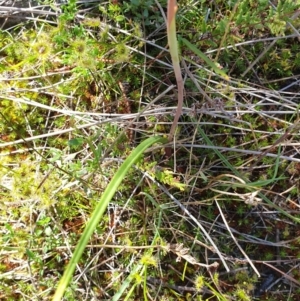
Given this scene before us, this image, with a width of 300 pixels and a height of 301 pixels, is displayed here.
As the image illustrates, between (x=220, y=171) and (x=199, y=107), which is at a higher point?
(x=199, y=107)

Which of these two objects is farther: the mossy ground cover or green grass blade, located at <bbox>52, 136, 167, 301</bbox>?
the mossy ground cover

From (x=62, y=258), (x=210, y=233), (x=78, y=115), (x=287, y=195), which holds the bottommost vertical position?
(x=62, y=258)

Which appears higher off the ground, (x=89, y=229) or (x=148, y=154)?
(x=89, y=229)

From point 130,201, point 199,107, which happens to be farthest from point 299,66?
point 130,201

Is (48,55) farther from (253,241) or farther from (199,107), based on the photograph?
(253,241)

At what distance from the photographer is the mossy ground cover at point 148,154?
1668 mm

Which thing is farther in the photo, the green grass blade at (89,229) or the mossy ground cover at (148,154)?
the mossy ground cover at (148,154)

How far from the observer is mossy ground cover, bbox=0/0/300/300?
5.47 ft

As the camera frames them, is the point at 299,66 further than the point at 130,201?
Yes

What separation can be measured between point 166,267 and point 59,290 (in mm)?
820

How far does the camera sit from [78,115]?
1767mm

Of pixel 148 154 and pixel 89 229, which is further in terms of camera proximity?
pixel 148 154

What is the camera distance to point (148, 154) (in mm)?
1736

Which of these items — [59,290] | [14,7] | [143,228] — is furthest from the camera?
[14,7]
